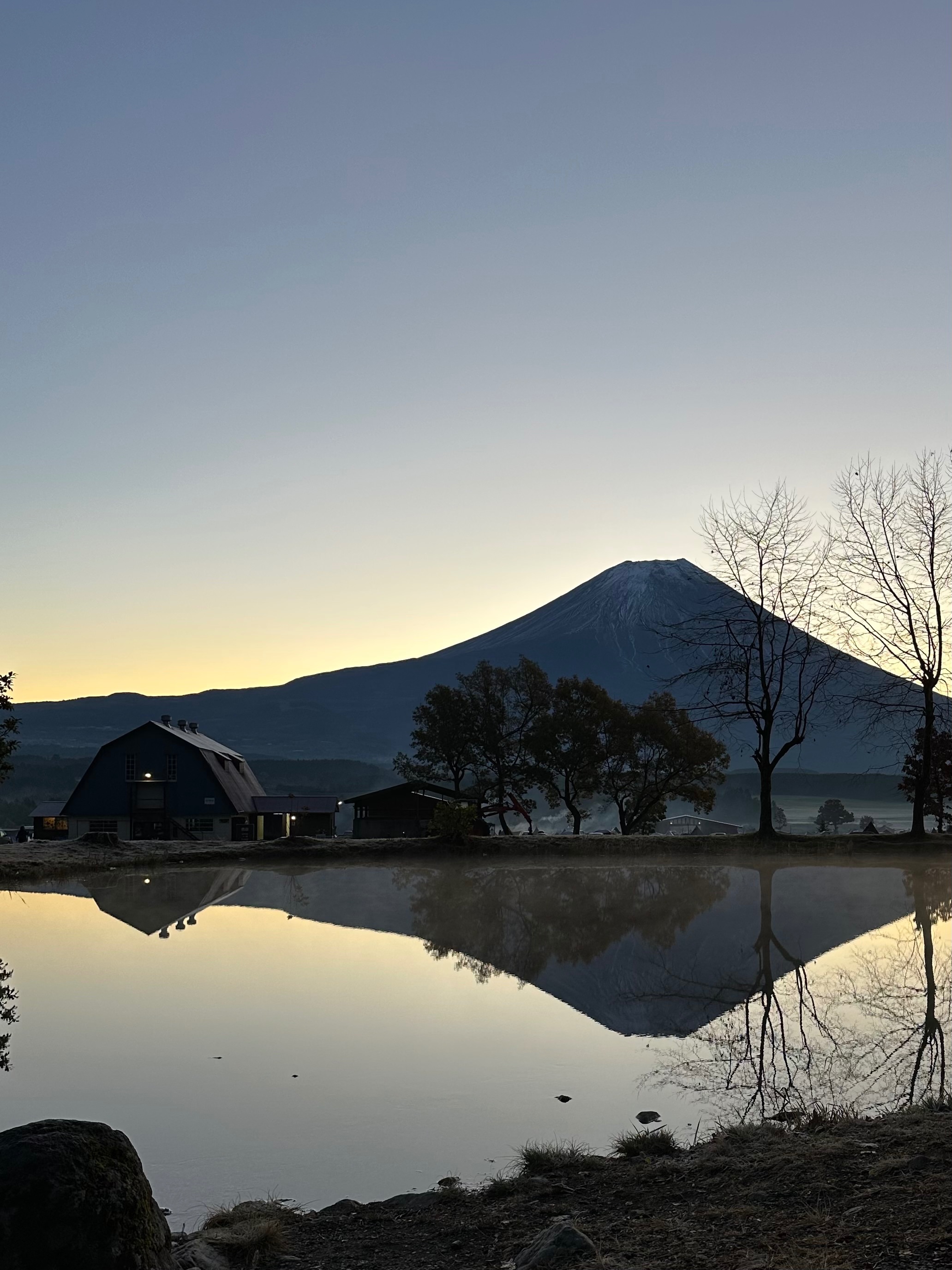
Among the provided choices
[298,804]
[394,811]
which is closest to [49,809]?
[298,804]

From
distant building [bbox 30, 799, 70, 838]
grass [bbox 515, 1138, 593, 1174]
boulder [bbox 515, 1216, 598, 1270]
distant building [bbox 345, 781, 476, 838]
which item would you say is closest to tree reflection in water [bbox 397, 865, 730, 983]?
grass [bbox 515, 1138, 593, 1174]

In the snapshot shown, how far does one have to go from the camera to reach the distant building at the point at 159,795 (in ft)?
258

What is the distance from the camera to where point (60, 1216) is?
5.74 m

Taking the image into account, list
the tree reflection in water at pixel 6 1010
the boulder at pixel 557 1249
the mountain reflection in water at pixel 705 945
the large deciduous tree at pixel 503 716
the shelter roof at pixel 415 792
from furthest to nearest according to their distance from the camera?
the shelter roof at pixel 415 792 → the large deciduous tree at pixel 503 716 → the tree reflection in water at pixel 6 1010 → the mountain reflection in water at pixel 705 945 → the boulder at pixel 557 1249

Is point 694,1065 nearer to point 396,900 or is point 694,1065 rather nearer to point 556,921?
point 556,921

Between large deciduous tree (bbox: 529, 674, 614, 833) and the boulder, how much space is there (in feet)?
184

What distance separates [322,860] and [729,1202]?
38.4 metres

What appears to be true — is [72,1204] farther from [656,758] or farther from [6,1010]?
[656,758]

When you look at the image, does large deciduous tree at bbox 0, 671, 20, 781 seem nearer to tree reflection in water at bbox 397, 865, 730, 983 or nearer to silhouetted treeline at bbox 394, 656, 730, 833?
tree reflection in water at bbox 397, 865, 730, 983

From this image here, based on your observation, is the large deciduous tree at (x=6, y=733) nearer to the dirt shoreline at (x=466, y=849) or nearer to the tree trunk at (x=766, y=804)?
the dirt shoreline at (x=466, y=849)

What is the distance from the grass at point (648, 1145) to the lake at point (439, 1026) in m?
0.38

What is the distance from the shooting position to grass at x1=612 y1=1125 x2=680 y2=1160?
8781 millimetres

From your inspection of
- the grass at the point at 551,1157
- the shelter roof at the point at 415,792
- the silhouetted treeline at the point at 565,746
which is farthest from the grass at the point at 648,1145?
the shelter roof at the point at 415,792

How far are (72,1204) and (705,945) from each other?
51.7 feet
